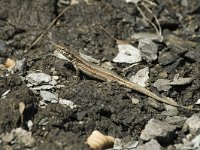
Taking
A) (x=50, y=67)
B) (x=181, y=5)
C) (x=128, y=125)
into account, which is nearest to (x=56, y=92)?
(x=50, y=67)

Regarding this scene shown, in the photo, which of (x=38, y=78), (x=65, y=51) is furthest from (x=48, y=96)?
(x=65, y=51)

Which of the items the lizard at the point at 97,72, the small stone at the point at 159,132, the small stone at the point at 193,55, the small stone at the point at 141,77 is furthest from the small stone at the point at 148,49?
the small stone at the point at 159,132

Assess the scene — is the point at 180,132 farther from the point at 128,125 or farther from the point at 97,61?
the point at 97,61

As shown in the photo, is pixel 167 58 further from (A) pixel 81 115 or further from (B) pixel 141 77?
(A) pixel 81 115

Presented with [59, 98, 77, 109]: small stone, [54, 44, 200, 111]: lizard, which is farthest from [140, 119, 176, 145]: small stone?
[59, 98, 77, 109]: small stone

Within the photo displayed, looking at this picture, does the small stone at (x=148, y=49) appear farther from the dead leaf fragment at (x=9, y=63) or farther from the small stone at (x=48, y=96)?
the dead leaf fragment at (x=9, y=63)

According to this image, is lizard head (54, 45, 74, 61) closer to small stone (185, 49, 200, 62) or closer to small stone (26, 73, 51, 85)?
small stone (26, 73, 51, 85)
